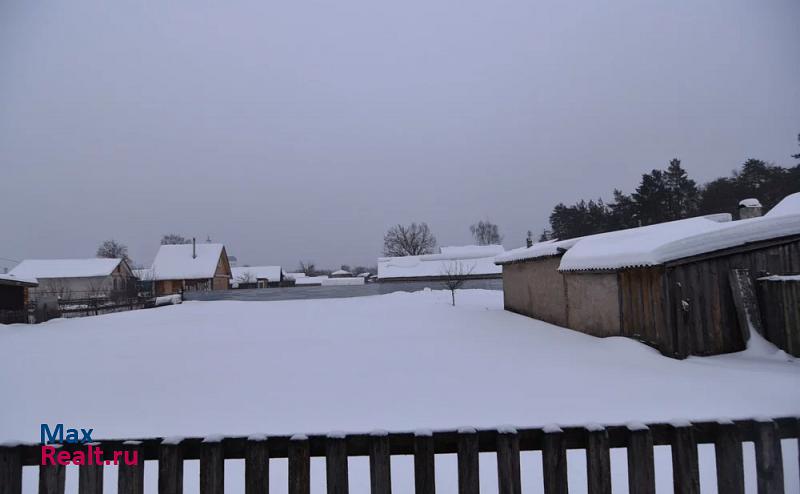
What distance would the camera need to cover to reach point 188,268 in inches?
1949

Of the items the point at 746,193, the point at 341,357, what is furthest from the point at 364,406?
the point at 746,193

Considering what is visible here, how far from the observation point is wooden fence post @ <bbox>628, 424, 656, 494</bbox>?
6.64ft

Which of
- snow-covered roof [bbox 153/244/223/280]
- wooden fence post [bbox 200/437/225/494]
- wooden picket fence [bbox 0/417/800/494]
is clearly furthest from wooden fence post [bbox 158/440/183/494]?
snow-covered roof [bbox 153/244/223/280]

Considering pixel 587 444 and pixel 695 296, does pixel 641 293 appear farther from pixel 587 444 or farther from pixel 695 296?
pixel 587 444

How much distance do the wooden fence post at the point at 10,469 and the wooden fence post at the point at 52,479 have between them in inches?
4.4

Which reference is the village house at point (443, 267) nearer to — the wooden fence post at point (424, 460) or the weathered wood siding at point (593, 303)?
the weathered wood siding at point (593, 303)

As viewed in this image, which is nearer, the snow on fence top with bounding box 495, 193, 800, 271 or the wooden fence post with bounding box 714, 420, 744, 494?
the wooden fence post with bounding box 714, 420, 744, 494

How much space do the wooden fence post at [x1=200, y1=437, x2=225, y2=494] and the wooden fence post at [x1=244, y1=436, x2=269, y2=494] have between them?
0.13 metres

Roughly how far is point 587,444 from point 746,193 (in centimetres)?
4255

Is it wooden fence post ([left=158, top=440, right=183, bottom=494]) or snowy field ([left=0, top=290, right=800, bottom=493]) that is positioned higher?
wooden fence post ([left=158, top=440, right=183, bottom=494])

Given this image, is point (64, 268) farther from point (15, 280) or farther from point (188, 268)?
point (15, 280)

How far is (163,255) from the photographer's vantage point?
51.2 metres

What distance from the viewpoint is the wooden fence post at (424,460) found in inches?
79.7

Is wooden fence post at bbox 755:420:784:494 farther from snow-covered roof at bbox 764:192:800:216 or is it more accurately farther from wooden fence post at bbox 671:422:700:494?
snow-covered roof at bbox 764:192:800:216
